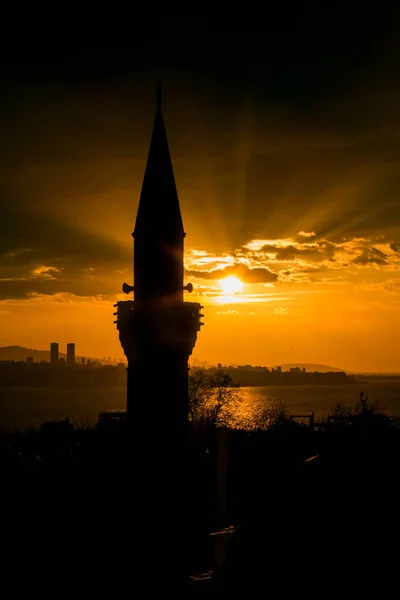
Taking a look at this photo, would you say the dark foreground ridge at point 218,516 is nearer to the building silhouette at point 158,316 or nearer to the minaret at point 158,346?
the minaret at point 158,346

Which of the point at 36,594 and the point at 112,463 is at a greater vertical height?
the point at 112,463

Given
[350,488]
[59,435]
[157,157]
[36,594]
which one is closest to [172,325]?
[157,157]

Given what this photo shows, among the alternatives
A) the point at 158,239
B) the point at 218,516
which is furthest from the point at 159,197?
the point at 218,516

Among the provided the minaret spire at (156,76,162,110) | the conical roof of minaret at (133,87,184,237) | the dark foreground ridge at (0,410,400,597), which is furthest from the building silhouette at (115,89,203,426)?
the minaret spire at (156,76,162,110)

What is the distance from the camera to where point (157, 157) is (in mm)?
21391

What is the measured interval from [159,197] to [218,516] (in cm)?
1146

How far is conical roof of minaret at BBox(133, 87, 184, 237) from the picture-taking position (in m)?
20.3

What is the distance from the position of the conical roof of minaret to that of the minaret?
35mm

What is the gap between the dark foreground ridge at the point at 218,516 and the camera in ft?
31.9

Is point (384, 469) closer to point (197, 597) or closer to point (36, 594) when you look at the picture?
point (197, 597)

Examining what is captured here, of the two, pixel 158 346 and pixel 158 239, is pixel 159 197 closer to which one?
pixel 158 239

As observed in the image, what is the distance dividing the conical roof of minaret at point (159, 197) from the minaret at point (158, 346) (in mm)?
35

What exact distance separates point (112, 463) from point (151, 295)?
7334 mm

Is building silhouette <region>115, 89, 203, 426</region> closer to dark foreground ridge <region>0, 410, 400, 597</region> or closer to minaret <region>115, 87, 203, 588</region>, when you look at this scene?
minaret <region>115, 87, 203, 588</region>
